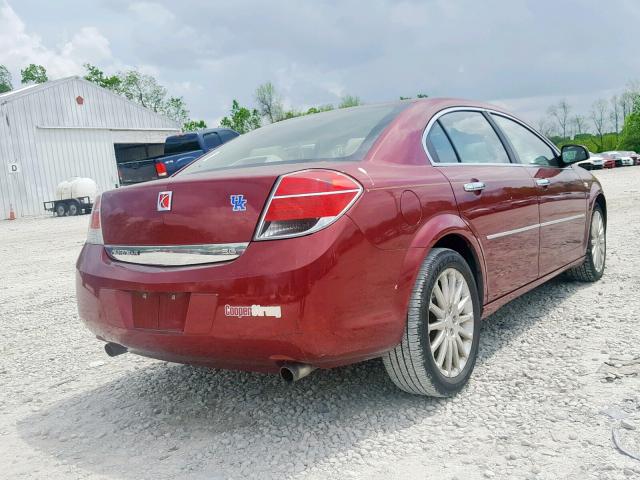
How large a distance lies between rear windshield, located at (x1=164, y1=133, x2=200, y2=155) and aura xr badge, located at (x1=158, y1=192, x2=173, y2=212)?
47.3 ft

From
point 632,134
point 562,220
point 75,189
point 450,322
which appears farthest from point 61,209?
point 632,134

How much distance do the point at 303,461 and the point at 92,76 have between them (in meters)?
70.4

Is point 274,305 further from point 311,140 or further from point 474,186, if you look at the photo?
point 474,186

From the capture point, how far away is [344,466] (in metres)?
2.38

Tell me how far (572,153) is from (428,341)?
2.68 meters

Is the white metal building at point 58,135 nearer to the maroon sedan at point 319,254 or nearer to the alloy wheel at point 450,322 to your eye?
the maroon sedan at point 319,254

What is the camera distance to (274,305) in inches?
93.0

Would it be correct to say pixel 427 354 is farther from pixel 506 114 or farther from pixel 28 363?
pixel 28 363

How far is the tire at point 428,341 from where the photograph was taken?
2.72m

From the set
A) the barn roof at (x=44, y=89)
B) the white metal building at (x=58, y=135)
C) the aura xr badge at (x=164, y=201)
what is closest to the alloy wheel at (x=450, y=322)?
the aura xr badge at (x=164, y=201)

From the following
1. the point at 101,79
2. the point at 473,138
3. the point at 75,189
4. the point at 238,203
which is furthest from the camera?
the point at 101,79

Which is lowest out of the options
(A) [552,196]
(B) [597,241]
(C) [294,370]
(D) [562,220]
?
(B) [597,241]

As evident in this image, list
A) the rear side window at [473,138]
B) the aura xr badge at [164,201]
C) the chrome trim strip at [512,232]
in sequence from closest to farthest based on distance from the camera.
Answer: the aura xr badge at [164,201]
the chrome trim strip at [512,232]
the rear side window at [473,138]

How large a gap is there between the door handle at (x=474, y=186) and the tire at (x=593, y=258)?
2170 mm
